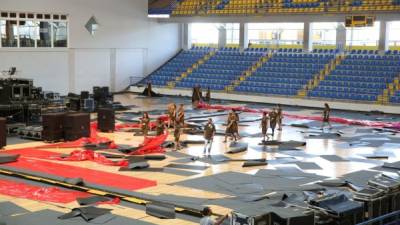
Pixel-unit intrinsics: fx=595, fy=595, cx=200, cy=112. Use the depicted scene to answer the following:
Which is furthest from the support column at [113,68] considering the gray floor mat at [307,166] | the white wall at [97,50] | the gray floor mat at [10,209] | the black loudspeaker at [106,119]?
the gray floor mat at [10,209]

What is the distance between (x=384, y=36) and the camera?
3938 cm

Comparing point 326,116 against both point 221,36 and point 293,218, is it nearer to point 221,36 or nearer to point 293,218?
point 293,218

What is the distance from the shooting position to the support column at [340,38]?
41.5 meters

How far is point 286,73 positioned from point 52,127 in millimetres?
21549

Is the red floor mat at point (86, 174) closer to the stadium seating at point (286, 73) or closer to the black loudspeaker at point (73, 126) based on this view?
the black loudspeaker at point (73, 126)

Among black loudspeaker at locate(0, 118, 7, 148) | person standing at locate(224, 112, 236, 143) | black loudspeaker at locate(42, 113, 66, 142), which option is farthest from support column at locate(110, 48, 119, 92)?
black loudspeaker at locate(0, 118, 7, 148)

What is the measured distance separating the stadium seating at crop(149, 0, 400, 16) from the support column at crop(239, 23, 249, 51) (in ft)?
6.55

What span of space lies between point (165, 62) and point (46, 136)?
26.4m

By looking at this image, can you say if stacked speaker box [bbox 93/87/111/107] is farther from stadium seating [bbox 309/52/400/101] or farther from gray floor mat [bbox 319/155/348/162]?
gray floor mat [bbox 319/155/348/162]

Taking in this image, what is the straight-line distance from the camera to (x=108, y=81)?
148 ft

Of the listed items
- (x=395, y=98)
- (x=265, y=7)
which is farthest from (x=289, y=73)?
(x=395, y=98)

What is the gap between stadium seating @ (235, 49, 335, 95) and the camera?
4034 centimetres

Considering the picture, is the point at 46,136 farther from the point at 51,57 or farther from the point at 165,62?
the point at 165,62

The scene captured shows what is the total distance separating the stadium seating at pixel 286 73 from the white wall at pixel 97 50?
31.2ft
